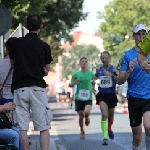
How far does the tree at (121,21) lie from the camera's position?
63.7 m

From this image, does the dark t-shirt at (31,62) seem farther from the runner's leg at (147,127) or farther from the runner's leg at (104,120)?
the runner's leg at (104,120)

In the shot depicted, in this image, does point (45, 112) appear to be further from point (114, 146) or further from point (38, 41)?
point (114, 146)

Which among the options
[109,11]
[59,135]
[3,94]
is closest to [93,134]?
[59,135]

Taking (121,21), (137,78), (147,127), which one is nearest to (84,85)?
(137,78)

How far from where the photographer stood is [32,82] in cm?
927

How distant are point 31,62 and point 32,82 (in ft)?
0.83

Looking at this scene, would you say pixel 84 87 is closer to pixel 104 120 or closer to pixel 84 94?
pixel 84 94

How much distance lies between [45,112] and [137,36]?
165 cm

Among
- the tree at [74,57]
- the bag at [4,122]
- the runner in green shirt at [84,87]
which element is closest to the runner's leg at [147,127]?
the bag at [4,122]

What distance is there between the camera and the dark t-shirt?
30.4 ft

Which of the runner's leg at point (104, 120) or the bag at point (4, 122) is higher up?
the bag at point (4, 122)

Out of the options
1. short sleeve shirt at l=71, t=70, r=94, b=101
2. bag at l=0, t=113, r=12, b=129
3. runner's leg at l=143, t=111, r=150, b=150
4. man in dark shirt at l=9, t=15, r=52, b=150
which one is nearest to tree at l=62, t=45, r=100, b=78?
short sleeve shirt at l=71, t=70, r=94, b=101

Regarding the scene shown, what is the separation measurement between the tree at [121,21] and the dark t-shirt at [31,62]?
176ft

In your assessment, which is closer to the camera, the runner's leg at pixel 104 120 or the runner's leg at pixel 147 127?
the runner's leg at pixel 147 127
